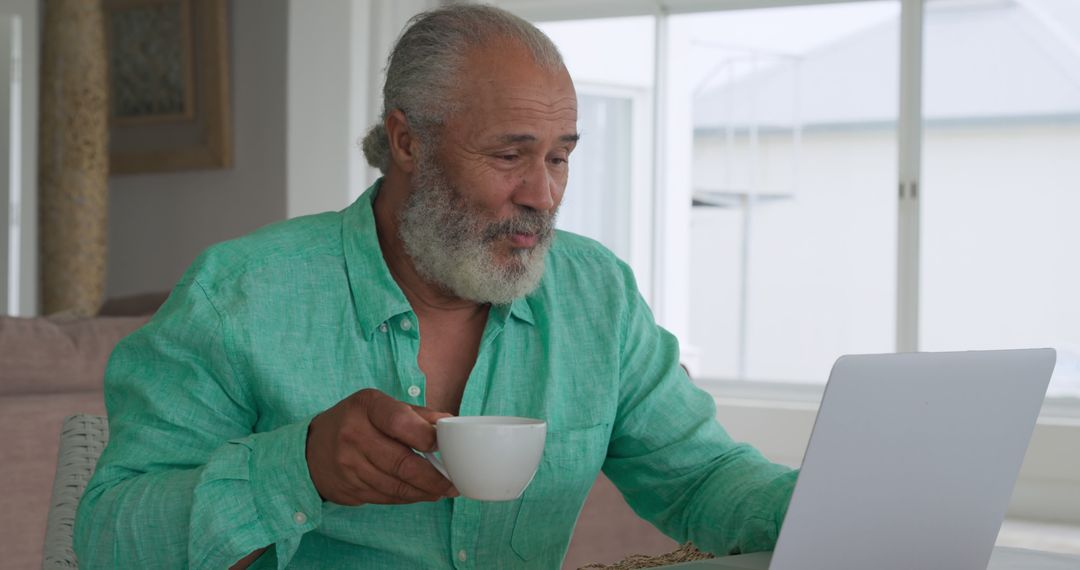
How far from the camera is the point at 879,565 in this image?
952mm

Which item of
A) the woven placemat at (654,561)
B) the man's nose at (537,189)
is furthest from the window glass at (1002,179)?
the man's nose at (537,189)

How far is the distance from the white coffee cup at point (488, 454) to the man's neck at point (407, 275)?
477 millimetres

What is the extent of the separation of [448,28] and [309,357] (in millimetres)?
387

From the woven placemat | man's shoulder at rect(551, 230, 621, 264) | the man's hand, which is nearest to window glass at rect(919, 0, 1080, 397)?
man's shoulder at rect(551, 230, 621, 264)

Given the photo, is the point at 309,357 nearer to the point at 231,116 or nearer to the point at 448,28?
the point at 448,28

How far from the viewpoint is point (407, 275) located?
1.40 meters

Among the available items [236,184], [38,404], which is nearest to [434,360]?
[38,404]

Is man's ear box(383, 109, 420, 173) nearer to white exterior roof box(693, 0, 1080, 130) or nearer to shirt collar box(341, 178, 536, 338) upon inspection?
shirt collar box(341, 178, 536, 338)

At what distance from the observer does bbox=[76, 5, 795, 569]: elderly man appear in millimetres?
1141

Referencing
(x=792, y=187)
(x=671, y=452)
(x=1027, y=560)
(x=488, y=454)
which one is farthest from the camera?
(x=792, y=187)

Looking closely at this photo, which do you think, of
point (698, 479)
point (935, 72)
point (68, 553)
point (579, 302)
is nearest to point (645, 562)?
point (698, 479)

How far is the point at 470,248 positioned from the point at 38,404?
1.04 meters

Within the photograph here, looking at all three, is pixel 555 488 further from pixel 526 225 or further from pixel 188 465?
pixel 188 465

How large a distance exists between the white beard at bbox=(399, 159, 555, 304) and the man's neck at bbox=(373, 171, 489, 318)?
0.02 meters
